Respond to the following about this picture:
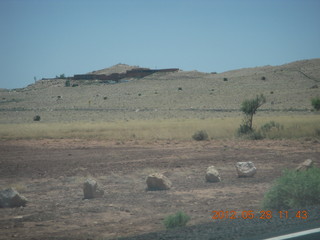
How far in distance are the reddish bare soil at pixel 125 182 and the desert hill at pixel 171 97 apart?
108ft

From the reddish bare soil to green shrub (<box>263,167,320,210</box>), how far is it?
0.71 m

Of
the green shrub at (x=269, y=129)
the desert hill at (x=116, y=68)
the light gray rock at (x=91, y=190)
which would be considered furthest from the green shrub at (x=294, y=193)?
the desert hill at (x=116, y=68)

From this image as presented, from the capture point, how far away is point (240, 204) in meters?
11.6

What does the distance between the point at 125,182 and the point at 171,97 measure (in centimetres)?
6771

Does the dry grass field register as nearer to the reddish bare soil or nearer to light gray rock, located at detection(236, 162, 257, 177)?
the reddish bare soil

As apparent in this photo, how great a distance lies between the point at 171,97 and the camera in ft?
272

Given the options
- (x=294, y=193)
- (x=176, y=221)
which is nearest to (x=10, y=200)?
(x=176, y=221)

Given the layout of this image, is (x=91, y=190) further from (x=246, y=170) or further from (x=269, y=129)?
(x=269, y=129)

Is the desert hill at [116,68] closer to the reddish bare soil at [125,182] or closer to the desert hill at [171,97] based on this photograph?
the desert hill at [171,97]

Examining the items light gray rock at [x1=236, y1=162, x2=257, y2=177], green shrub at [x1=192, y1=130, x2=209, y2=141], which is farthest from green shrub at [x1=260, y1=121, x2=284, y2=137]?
light gray rock at [x1=236, y1=162, x2=257, y2=177]

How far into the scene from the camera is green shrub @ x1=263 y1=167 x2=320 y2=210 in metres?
9.91

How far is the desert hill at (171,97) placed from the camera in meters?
62.9

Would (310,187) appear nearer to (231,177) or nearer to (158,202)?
(158,202)

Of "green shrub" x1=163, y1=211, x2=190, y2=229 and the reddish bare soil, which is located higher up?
"green shrub" x1=163, y1=211, x2=190, y2=229
